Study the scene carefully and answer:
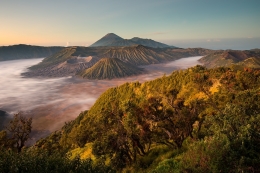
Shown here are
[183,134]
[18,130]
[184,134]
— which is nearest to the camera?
[183,134]

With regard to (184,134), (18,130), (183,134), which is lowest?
(18,130)

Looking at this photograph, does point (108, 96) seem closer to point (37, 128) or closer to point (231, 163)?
point (37, 128)

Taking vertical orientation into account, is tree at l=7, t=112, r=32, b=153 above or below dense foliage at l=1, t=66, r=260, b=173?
below

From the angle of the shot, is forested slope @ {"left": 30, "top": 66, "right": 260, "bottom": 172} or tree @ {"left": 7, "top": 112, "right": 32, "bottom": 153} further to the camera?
A: tree @ {"left": 7, "top": 112, "right": 32, "bottom": 153}

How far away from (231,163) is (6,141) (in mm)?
37367

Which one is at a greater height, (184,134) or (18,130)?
(184,134)

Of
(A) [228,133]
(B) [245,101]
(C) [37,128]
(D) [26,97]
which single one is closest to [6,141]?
(A) [228,133]

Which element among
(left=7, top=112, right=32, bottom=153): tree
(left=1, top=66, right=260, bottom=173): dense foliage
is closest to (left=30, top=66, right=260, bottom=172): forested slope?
(left=1, top=66, right=260, bottom=173): dense foliage

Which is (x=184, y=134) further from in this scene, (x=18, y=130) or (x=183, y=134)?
(x=18, y=130)

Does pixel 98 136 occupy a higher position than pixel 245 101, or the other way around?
pixel 245 101

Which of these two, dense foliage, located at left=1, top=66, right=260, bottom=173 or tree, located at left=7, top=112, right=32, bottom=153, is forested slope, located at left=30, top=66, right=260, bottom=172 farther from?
tree, located at left=7, top=112, right=32, bottom=153

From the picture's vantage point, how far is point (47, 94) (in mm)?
170250

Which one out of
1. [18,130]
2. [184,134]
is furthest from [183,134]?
[18,130]

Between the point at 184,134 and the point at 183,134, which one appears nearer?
the point at 183,134
